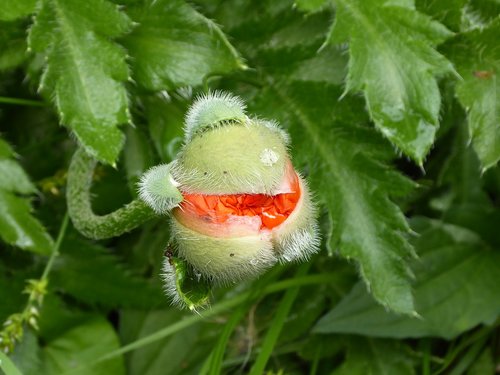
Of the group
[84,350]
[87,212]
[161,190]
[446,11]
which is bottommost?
[84,350]

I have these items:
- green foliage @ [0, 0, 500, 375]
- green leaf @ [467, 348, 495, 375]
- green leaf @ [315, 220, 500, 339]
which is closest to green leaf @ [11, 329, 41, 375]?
green foliage @ [0, 0, 500, 375]

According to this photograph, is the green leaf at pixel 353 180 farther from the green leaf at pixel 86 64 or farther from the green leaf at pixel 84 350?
the green leaf at pixel 84 350

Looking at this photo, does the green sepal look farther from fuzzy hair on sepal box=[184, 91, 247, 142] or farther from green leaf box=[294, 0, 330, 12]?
green leaf box=[294, 0, 330, 12]

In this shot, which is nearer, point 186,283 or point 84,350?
point 186,283

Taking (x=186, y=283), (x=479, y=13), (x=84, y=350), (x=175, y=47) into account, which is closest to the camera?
(x=186, y=283)

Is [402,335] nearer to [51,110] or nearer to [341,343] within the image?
[341,343]

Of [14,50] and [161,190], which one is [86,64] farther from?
[161,190]

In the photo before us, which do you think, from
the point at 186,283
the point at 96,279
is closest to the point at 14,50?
the point at 96,279
